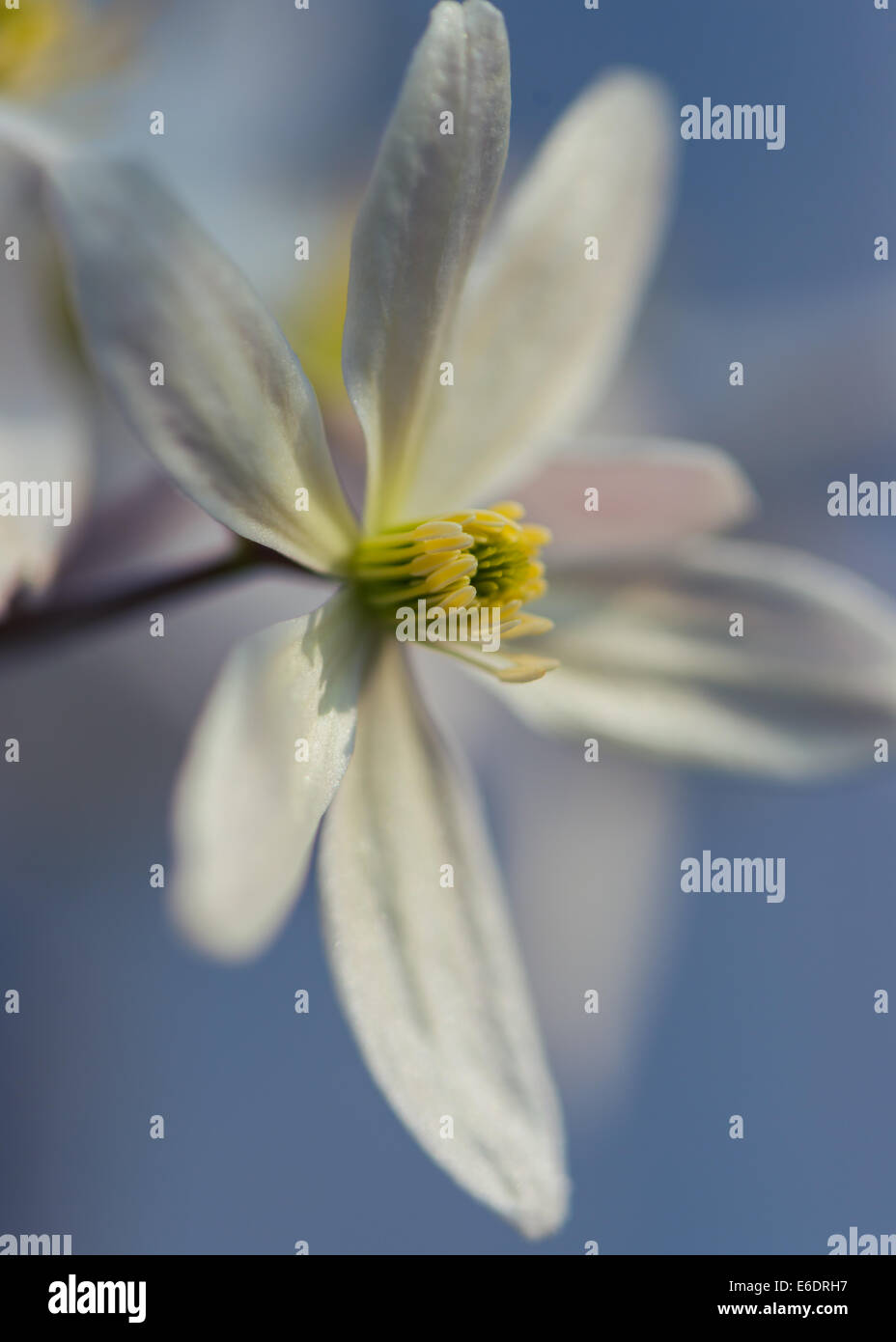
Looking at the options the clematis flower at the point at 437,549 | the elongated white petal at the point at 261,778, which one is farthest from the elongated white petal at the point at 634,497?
the elongated white petal at the point at 261,778

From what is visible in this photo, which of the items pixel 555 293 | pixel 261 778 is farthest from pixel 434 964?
pixel 555 293

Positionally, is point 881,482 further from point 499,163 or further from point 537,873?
point 499,163

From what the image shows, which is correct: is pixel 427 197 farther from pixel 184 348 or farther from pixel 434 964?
pixel 434 964

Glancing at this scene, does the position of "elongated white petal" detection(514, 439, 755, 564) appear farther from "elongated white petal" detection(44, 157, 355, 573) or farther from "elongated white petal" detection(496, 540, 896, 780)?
"elongated white petal" detection(44, 157, 355, 573)

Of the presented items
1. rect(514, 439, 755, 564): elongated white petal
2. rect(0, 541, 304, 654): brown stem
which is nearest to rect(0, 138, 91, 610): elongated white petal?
rect(0, 541, 304, 654): brown stem

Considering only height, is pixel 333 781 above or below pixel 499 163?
below

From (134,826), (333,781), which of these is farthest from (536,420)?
(134,826)

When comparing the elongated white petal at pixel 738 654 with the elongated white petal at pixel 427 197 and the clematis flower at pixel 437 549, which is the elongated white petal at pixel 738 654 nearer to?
the clematis flower at pixel 437 549
